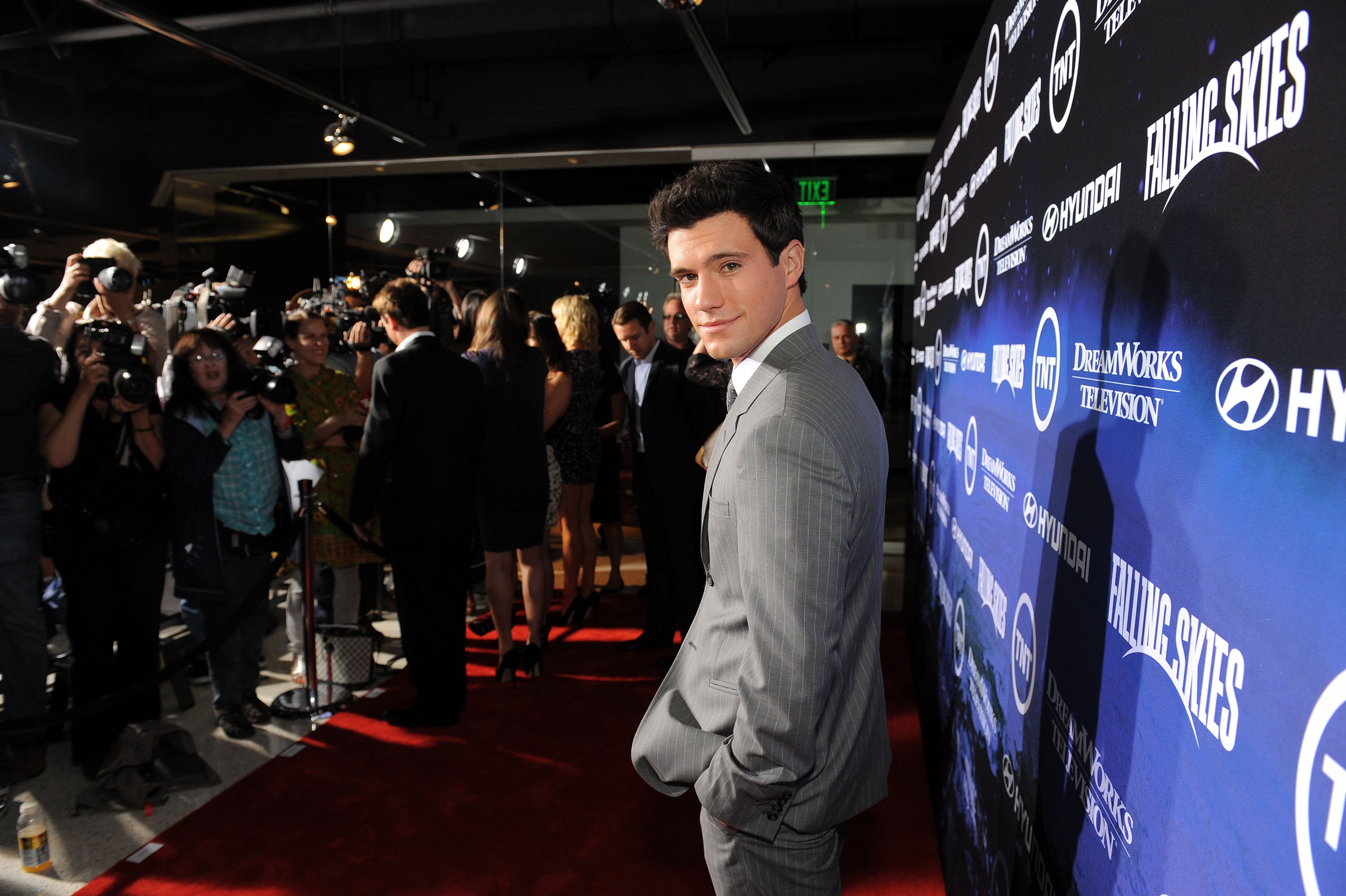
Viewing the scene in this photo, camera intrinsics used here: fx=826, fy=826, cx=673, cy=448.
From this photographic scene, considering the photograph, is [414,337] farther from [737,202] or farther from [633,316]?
[737,202]

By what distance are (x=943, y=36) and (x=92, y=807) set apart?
662 centimetres

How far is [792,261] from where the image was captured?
126cm

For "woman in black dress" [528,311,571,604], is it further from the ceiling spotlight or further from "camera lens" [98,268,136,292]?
the ceiling spotlight

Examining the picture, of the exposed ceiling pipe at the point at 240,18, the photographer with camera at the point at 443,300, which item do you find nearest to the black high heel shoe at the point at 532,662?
the photographer with camera at the point at 443,300

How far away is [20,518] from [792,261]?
294 centimetres

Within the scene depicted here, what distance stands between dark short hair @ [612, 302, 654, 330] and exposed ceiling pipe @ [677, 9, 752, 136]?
1452mm

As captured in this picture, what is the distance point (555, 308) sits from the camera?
466 cm

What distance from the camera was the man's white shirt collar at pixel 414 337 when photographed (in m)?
3.27

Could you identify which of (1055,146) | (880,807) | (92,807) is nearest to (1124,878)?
(1055,146)

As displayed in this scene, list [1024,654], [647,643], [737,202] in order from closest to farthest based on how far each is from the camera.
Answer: [737,202] → [1024,654] → [647,643]

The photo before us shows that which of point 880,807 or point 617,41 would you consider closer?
point 880,807

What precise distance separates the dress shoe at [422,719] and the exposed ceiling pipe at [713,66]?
11.5 feet

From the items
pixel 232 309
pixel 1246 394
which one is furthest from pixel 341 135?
pixel 1246 394

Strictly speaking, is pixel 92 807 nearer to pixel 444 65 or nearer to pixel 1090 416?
pixel 1090 416
